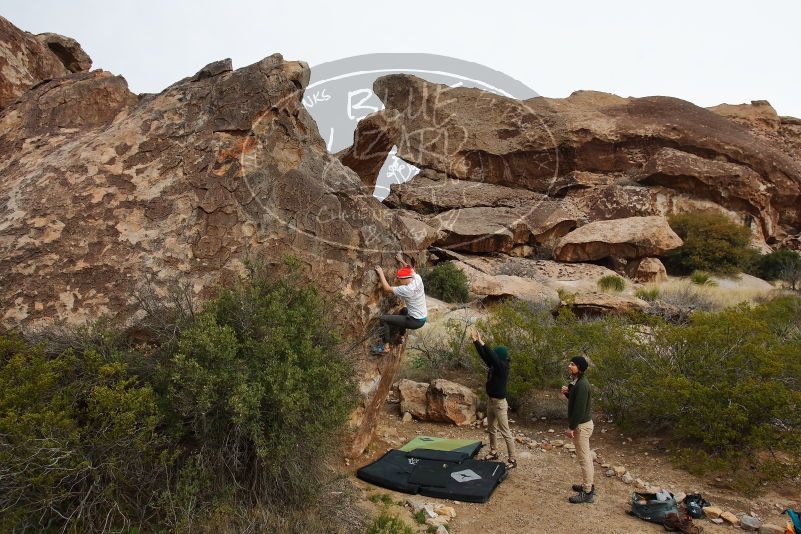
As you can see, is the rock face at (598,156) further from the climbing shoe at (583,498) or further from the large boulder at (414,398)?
the climbing shoe at (583,498)

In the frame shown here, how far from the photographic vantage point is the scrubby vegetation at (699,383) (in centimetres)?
558

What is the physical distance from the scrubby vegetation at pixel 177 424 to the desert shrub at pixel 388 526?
0.36m

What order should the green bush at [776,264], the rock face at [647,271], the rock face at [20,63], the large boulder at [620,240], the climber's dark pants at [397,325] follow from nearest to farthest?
the climber's dark pants at [397,325] → the rock face at [20,63] → the rock face at [647,271] → the large boulder at [620,240] → the green bush at [776,264]

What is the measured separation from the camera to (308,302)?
13.8ft

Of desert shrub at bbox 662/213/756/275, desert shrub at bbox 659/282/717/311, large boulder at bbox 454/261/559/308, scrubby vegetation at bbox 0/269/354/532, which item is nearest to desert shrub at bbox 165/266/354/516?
scrubby vegetation at bbox 0/269/354/532

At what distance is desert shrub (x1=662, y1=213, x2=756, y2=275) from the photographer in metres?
19.1

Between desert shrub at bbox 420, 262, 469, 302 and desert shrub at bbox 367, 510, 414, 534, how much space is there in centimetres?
1010

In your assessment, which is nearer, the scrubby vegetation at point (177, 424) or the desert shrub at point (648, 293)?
the scrubby vegetation at point (177, 424)

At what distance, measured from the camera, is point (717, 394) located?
19.5ft

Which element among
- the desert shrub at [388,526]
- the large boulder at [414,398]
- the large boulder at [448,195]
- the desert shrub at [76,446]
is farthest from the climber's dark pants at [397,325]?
the large boulder at [448,195]

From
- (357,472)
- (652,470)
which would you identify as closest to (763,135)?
(652,470)

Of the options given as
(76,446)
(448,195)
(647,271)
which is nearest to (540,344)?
(76,446)

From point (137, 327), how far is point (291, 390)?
1.26 meters

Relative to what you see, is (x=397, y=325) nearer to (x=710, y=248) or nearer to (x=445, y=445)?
(x=445, y=445)
